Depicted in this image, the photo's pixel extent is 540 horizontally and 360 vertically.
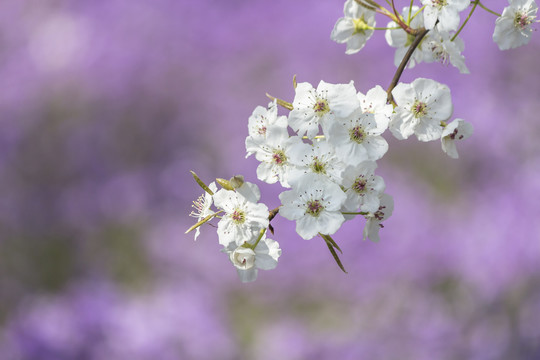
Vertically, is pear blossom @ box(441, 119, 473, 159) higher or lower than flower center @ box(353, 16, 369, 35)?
lower

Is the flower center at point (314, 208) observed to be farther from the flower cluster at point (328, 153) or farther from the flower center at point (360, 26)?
the flower center at point (360, 26)

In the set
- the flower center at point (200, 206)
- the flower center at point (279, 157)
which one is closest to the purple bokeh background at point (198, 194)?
the flower center at point (200, 206)

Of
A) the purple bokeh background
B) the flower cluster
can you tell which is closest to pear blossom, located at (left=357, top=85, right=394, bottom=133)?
the flower cluster

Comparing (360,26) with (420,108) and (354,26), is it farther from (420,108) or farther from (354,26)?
(420,108)

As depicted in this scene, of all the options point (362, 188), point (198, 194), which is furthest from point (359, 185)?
point (198, 194)

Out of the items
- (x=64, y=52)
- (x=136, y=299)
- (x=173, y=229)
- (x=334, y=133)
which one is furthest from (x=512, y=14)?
(x=64, y=52)

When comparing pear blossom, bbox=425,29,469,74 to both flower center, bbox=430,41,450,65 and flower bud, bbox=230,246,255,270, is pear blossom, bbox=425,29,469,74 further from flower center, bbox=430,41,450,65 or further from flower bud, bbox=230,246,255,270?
flower bud, bbox=230,246,255,270
